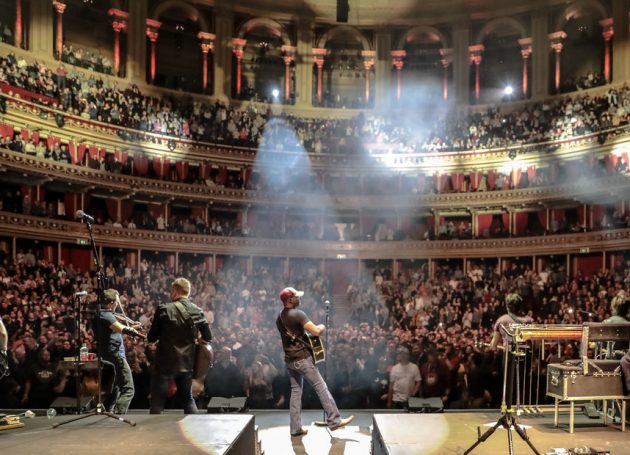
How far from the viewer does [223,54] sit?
3177 centimetres

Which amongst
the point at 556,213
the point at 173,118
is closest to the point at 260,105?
the point at 173,118

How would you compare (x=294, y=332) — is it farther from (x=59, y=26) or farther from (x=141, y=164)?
(x=59, y=26)

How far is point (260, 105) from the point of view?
103ft

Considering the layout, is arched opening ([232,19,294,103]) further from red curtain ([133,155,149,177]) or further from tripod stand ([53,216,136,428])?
tripod stand ([53,216,136,428])

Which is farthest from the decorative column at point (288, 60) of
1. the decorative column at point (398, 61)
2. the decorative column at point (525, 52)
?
the decorative column at point (525, 52)

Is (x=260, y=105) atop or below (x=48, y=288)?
atop

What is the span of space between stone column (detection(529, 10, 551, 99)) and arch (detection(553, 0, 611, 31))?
60 centimetres

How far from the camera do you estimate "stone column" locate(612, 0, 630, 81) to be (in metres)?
28.2

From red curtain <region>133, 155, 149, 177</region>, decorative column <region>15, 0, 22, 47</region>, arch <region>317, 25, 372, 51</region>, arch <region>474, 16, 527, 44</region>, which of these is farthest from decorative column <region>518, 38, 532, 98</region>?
decorative column <region>15, 0, 22, 47</region>

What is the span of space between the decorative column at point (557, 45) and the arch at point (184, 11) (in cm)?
1594

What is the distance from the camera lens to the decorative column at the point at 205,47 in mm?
31266

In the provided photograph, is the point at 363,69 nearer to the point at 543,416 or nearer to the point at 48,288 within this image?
the point at 48,288

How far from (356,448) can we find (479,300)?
51.2 ft

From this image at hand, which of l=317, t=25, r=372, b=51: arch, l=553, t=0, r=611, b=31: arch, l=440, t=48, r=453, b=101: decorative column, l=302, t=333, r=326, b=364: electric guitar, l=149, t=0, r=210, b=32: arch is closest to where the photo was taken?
l=302, t=333, r=326, b=364: electric guitar
